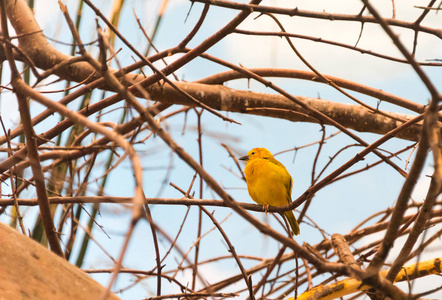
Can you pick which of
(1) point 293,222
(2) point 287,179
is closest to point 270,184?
(2) point 287,179

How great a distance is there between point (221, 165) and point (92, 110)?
1.08 meters

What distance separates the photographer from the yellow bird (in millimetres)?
3293

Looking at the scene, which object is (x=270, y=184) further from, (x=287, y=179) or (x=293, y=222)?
(x=293, y=222)

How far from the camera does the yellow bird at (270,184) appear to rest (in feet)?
10.8

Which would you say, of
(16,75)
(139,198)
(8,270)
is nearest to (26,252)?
(8,270)

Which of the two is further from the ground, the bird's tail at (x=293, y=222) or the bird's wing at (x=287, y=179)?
the bird's wing at (x=287, y=179)

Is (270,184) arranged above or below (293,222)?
above

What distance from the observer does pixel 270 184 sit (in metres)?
3.29

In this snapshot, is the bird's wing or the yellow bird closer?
the yellow bird

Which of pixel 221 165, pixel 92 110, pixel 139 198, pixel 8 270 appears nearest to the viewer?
pixel 139 198

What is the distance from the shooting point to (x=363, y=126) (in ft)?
9.86

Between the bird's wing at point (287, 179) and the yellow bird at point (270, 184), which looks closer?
the yellow bird at point (270, 184)

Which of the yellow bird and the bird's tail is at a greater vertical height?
the yellow bird

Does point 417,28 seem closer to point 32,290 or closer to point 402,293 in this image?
point 402,293
